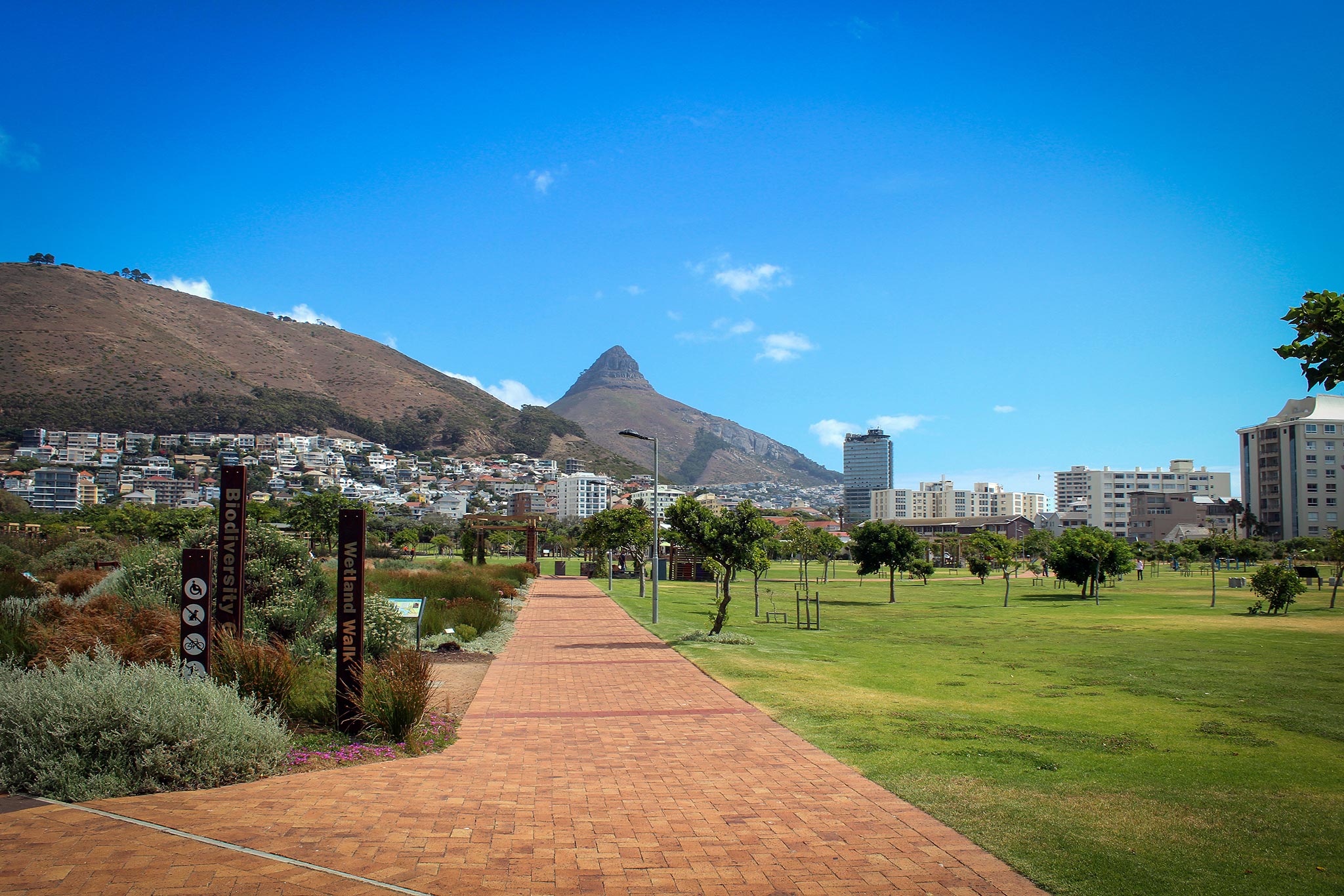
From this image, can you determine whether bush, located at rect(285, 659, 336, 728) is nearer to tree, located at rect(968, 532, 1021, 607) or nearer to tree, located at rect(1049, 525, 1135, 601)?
tree, located at rect(968, 532, 1021, 607)

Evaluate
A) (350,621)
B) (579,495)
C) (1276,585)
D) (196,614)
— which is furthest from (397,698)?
(579,495)

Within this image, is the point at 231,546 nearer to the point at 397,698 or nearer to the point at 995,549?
the point at 397,698

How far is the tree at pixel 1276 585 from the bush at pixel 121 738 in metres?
32.1

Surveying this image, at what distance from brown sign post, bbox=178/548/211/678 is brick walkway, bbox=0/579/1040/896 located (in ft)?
6.17

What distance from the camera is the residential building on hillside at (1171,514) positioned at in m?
138

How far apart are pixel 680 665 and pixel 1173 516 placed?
155 meters

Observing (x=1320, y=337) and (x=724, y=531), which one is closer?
(x=1320, y=337)

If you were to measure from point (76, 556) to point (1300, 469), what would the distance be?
133m

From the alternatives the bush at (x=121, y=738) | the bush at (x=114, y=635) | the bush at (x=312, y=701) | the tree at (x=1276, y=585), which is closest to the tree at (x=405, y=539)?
the tree at (x=1276, y=585)

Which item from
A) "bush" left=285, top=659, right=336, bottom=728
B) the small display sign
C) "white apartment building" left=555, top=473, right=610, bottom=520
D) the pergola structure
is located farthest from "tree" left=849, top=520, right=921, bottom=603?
"white apartment building" left=555, top=473, right=610, bottom=520

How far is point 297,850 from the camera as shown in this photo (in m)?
5.13

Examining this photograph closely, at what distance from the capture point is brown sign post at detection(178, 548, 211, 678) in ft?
25.9

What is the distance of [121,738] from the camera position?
6.28m

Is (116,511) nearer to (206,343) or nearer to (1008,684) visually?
(1008,684)
